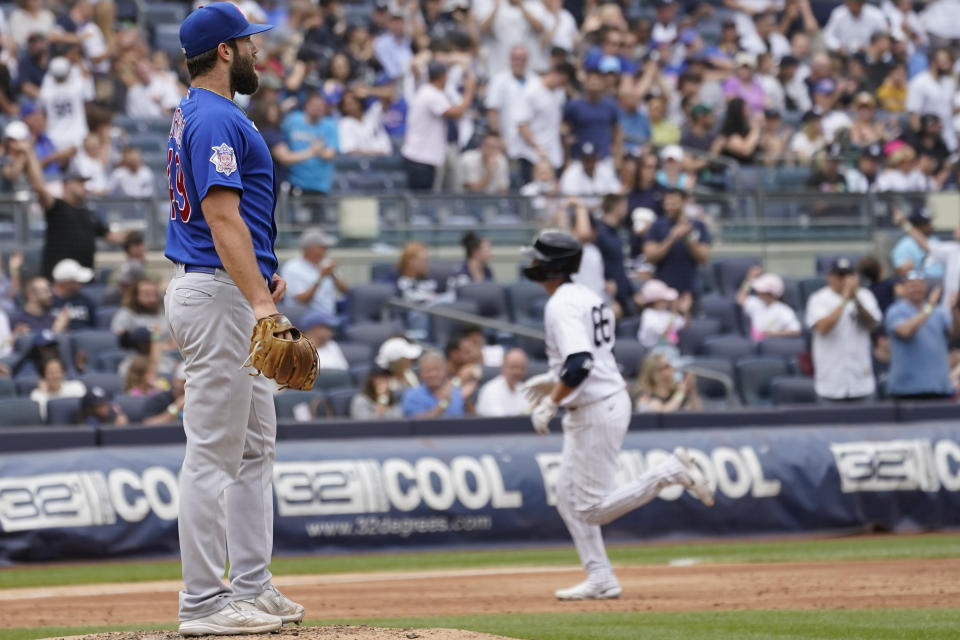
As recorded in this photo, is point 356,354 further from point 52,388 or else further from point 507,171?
point 507,171

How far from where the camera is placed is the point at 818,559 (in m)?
10.8

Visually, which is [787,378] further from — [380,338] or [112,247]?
[112,247]

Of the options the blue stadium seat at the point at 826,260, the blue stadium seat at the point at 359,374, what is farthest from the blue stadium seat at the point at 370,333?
the blue stadium seat at the point at 826,260

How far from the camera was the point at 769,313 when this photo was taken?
15.2 meters

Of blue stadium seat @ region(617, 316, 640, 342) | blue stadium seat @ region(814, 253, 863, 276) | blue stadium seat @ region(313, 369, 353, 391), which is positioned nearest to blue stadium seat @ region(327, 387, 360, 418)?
blue stadium seat @ region(313, 369, 353, 391)

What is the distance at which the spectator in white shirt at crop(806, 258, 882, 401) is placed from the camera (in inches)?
545

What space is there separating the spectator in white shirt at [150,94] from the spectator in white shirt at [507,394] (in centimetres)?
578

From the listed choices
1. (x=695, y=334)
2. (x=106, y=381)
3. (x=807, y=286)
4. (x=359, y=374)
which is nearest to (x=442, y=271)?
(x=359, y=374)

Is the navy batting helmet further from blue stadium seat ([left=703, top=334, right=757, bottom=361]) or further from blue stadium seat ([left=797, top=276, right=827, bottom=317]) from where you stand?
blue stadium seat ([left=797, top=276, right=827, bottom=317])

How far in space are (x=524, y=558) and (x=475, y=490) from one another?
2.62ft

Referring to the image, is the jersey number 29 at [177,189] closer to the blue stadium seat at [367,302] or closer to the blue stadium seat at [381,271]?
the blue stadium seat at [367,302]

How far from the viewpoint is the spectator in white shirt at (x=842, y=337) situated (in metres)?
13.8

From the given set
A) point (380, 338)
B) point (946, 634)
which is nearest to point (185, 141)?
point (946, 634)

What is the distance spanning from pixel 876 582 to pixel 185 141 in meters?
5.27
